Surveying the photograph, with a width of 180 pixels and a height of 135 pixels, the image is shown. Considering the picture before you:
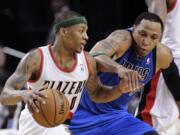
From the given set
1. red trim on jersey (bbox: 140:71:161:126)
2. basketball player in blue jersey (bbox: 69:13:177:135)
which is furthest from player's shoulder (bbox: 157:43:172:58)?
red trim on jersey (bbox: 140:71:161:126)

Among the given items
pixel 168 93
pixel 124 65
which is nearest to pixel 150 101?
pixel 168 93

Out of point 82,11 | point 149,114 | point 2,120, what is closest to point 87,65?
point 149,114

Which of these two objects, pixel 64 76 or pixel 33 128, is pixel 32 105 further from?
pixel 33 128

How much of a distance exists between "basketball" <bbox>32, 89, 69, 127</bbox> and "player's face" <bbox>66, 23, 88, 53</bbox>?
0.50 metres

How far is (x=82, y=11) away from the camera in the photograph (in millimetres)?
11984

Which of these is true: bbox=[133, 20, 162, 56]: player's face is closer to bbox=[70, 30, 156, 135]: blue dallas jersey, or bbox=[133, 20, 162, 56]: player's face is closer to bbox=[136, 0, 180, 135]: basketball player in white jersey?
bbox=[70, 30, 156, 135]: blue dallas jersey

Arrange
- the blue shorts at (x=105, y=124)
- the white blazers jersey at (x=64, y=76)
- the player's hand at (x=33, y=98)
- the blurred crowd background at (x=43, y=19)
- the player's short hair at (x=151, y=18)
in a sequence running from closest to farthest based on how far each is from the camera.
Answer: the player's hand at (x=33, y=98)
the white blazers jersey at (x=64, y=76)
the blue shorts at (x=105, y=124)
the player's short hair at (x=151, y=18)
the blurred crowd background at (x=43, y=19)

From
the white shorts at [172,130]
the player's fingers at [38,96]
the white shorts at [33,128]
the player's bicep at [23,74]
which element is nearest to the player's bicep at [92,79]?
the white shorts at [33,128]

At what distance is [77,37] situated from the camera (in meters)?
6.49

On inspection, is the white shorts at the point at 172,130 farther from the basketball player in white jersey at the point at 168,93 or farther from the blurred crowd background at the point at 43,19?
the blurred crowd background at the point at 43,19

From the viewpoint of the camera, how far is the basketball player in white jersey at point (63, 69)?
6.35 metres

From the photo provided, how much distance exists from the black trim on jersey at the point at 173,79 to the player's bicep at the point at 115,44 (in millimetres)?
662

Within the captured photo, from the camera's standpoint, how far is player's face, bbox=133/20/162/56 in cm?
681

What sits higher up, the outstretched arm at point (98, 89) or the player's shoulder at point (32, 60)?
the player's shoulder at point (32, 60)
